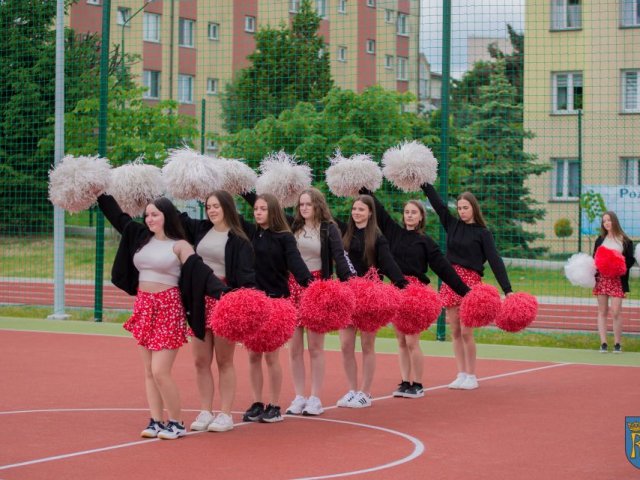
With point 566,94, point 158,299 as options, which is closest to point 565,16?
point 566,94

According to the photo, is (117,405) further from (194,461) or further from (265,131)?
(265,131)

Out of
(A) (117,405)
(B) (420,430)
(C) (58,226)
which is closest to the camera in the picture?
(B) (420,430)

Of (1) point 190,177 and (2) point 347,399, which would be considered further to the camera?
(2) point 347,399

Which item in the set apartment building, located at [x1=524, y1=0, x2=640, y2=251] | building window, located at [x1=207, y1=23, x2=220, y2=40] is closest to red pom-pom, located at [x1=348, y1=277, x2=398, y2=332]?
apartment building, located at [x1=524, y1=0, x2=640, y2=251]

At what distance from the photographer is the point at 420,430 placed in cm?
746

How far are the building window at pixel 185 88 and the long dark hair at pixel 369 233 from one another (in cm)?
1907

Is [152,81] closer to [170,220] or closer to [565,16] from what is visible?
[565,16]

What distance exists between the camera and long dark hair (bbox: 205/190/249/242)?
7430 mm

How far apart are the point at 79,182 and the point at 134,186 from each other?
1.27 feet

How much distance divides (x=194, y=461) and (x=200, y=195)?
2056mm

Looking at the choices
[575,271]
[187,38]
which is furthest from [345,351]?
[187,38]

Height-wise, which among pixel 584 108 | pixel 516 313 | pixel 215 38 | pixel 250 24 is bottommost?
pixel 516 313

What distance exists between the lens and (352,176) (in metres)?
8.91

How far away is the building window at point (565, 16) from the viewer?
13.6 m
